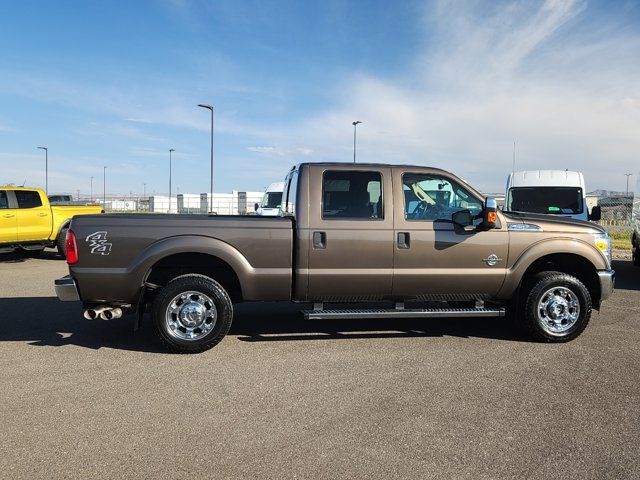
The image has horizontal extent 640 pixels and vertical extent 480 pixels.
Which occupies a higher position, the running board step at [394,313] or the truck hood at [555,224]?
the truck hood at [555,224]

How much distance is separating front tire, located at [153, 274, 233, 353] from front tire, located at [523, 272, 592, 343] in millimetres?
3324

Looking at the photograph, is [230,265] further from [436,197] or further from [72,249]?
[436,197]

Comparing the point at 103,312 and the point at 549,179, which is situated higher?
the point at 549,179

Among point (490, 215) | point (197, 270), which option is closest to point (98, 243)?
point (197, 270)

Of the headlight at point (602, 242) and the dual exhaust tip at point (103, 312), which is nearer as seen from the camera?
the dual exhaust tip at point (103, 312)

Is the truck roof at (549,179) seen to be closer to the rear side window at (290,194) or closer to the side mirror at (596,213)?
the side mirror at (596,213)

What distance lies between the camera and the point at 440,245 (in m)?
5.51

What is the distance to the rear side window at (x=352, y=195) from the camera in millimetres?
5512

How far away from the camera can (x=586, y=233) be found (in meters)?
5.79

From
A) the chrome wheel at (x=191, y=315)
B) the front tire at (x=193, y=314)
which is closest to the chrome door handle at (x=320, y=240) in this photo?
the front tire at (x=193, y=314)

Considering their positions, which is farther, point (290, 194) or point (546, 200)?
point (546, 200)

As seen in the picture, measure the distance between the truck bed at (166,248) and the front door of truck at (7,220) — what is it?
9.06 m

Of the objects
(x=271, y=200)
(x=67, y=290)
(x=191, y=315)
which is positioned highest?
(x=271, y=200)

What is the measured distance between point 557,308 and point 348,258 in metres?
2.44
